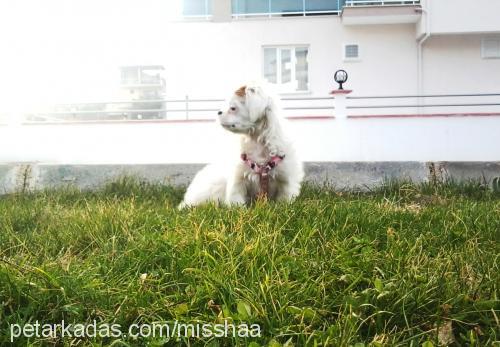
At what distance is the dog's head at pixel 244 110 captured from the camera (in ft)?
15.9

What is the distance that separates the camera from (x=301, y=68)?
14625mm

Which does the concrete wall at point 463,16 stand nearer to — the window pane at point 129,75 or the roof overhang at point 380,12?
the roof overhang at point 380,12

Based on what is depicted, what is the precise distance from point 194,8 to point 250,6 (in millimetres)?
1563

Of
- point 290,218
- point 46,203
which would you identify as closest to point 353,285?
point 290,218

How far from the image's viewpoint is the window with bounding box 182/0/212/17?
14.8 metres

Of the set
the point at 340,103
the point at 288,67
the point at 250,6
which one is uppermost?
the point at 250,6

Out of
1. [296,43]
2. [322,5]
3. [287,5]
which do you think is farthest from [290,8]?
[296,43]

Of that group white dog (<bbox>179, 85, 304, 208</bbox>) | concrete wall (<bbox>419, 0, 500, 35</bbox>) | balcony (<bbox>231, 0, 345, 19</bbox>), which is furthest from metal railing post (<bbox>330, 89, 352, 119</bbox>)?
balcony (<bbox>231, 0, 345, 19</bbox>)

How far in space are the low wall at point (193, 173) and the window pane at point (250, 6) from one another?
8.01m

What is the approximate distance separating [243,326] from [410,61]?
13534 millimetres

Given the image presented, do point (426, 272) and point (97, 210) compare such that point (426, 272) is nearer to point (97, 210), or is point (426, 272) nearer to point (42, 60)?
point (97, 210)

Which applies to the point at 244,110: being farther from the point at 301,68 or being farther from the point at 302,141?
the point at 301,68

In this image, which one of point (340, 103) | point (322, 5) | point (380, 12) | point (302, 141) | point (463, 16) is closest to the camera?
point (302, 141)

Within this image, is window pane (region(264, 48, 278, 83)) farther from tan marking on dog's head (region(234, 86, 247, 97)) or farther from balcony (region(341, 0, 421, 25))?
tan marking on dog's head (region(234, 86, 247, 97))
